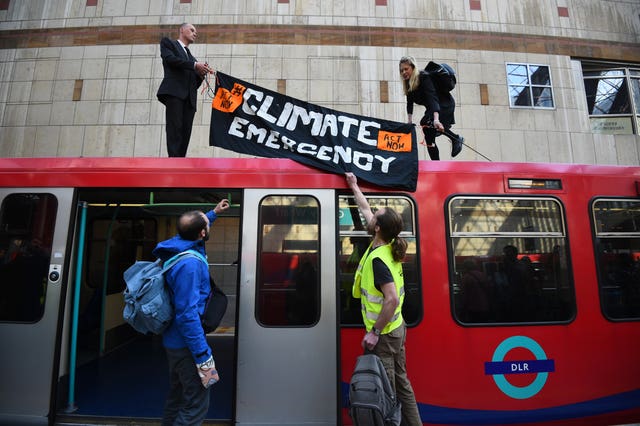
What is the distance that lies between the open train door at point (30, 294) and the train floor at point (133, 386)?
41 cm

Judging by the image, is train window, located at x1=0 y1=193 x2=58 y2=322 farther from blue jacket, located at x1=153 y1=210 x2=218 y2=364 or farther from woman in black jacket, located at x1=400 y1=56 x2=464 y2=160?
woman in black jacket, located at x1=400 y1=56 x2=464 y2=160

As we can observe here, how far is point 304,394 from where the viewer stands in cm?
317

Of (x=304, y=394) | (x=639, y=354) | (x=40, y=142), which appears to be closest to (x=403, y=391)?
(x=304, y=394)

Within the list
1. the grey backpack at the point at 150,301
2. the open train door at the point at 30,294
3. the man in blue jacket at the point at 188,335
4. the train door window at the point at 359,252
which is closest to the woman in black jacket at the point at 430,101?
the train door window at the point at 359,252

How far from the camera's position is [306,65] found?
10406mm

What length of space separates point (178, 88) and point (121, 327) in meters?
4.34

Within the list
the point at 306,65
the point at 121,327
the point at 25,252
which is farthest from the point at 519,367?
the point at 306,65

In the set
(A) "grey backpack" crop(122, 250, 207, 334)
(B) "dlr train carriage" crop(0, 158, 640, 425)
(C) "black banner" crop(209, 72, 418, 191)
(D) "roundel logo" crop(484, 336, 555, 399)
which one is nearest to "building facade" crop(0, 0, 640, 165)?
(C) "black banner" crop(209, 72, 418, 191)

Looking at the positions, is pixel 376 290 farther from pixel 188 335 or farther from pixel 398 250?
pixel 188 335

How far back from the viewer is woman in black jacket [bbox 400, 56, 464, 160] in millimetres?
4750

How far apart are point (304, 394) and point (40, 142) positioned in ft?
37.4

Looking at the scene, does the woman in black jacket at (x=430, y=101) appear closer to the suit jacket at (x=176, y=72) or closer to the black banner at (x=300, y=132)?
the black banner at (x=300, y=132)

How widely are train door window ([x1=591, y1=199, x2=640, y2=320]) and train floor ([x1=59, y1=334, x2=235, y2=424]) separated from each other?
384 cm

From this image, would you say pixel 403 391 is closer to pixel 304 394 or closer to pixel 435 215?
pixel 304 394
